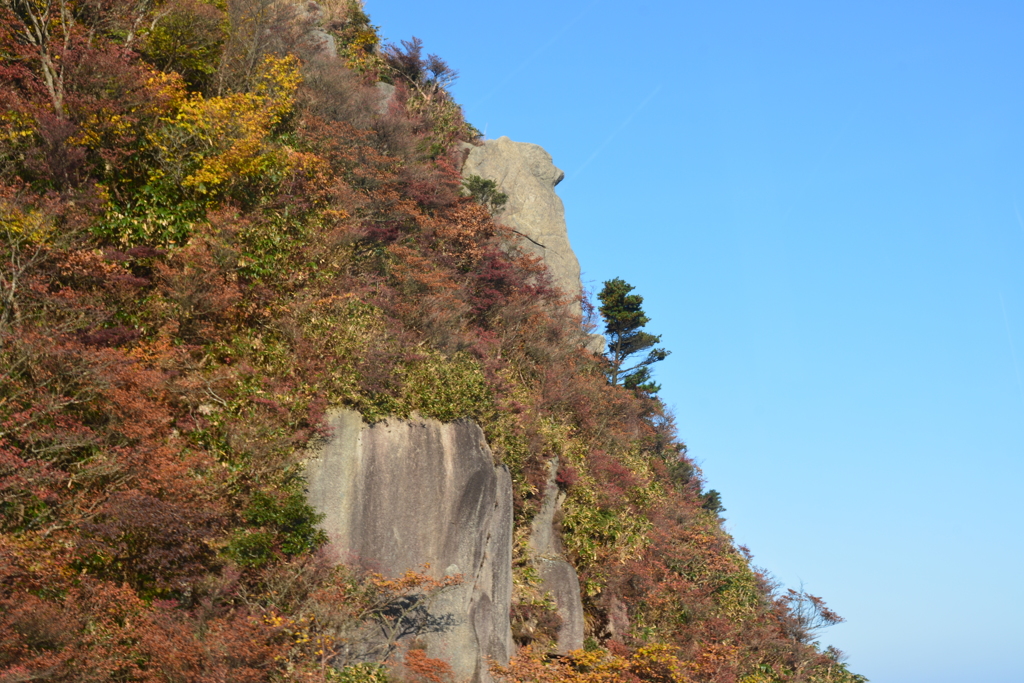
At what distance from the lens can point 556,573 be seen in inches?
810

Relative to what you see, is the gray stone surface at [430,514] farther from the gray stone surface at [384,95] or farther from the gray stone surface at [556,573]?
the gray stone surface at [384,95]

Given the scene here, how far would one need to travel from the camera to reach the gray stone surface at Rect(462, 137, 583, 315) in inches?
1265

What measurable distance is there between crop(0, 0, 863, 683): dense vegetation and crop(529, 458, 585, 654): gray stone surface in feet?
1.37

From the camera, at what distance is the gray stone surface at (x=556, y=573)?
20.1 m

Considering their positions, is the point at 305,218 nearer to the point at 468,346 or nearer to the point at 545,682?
the point at 468,346

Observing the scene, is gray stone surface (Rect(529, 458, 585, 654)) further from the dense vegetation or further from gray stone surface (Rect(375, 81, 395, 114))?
gray stone surface (Rect(375, 81, 395, 114))

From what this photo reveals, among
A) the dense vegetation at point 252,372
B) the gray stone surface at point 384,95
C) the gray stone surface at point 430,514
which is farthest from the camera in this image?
the gray stone surface at point 384,95

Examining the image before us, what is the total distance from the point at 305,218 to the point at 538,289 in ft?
29.9

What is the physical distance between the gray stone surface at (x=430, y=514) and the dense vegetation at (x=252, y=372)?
0.50m

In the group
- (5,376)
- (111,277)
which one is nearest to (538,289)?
(111,277)

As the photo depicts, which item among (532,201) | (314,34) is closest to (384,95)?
(314,34)

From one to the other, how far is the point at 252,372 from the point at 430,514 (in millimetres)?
4786

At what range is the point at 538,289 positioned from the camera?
90.3 feet

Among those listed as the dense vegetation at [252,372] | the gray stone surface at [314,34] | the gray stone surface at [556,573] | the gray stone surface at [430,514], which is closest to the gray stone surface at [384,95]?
the dense vegetation at [252,372]
